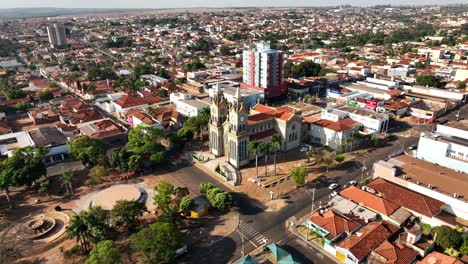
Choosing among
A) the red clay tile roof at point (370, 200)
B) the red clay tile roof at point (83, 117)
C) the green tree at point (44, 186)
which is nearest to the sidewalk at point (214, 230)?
the red clay tile roof at point (370, 200)

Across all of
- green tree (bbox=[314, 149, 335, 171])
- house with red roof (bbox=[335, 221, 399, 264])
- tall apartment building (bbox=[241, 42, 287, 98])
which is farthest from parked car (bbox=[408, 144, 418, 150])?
tall apartment building (bbox=[241, 42, 287, 98])

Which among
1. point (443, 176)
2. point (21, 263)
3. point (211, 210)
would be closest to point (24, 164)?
point (21, 263)

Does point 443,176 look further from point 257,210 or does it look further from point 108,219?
point 108,219

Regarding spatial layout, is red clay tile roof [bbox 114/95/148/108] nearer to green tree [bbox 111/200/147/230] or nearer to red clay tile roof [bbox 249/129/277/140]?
red clay tile roof [bbox 249/129/277/140]

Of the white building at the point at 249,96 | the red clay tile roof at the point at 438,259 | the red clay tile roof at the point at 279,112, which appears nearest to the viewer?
the red clay tile roof at the point at 438,259

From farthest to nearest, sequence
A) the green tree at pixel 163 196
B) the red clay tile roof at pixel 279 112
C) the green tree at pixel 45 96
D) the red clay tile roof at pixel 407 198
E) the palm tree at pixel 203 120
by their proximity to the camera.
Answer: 1. the green tree at pixel 45 96
2. the palm tree at pixel 203 120
3. the red clay tile roof at pixel 279 112
4. the green tree at pixel 163 196
5. the red clay tile roof at pixel 407 198

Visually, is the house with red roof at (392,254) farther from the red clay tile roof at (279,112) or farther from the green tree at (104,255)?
the red clay tile roof at (279,112)
